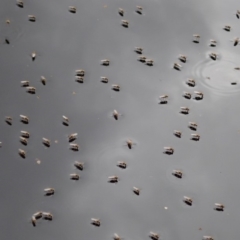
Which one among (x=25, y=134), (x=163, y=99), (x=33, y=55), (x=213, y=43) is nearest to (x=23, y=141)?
(x=25, y=134)

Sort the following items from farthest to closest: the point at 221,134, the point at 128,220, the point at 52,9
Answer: the point at 52,9
the point at 221,134
the point at 128,220

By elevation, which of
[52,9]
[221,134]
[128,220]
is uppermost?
[52,9]

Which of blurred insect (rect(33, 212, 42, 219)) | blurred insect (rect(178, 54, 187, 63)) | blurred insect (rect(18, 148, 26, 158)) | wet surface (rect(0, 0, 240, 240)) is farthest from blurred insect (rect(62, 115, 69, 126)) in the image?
blurred insect (rect(178, 54, 187, 63))

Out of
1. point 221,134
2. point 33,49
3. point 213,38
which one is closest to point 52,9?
point 33,49

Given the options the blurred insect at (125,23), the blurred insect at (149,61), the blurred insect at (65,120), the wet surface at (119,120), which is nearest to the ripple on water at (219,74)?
the wet surface at (119,120)

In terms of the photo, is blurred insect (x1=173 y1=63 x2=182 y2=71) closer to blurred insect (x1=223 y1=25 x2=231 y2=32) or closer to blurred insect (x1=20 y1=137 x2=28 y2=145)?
blurred insect (x1=223 y1=25 x2=231 y2=32)

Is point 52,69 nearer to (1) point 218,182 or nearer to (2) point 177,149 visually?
(2) point 177,149

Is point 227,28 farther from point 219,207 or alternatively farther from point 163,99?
point 219,207

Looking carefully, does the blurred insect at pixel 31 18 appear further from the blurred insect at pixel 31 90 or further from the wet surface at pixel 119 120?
the blurred insect at pixel 31 90
